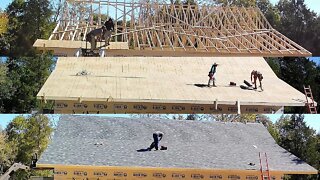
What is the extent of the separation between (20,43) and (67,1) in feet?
18.0

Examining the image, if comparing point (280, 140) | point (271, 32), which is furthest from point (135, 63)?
point (271, 32)

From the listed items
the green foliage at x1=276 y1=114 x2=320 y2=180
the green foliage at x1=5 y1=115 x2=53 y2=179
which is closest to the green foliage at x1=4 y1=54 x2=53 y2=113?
the green foliage at x1=5 y1=115 x2=53 y2=179

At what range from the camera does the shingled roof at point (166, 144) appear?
1095cm

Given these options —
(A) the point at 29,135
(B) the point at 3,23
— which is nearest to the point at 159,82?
(A) the point at 29,135

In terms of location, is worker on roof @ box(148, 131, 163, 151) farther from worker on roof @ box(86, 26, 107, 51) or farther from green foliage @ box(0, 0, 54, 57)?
green foliage @ box(0, 0, 54, 57)

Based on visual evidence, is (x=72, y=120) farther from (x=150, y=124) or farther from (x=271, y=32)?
(x=271, y=32)

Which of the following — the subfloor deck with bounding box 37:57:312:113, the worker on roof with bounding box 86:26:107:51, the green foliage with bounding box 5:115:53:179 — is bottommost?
the green foliage with bounding box 5:115:53:179

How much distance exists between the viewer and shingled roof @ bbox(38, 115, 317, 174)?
10953 mm

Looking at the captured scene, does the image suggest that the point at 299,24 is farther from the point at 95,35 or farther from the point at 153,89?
the point at 153,89

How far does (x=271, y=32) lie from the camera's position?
21.5m

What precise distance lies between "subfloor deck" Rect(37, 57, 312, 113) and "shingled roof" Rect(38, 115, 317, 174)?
0.62 meters

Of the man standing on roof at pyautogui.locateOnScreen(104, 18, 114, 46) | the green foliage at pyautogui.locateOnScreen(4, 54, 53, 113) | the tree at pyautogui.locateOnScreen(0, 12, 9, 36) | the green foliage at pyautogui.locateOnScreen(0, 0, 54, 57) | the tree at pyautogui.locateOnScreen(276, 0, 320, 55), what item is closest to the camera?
the man standing on roof at pyautogui.locateOnScreen(104, 18, 114, 46)

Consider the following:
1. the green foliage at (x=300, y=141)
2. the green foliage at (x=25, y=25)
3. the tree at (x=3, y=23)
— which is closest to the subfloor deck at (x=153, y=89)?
the green foliage at (x=300, y=141)

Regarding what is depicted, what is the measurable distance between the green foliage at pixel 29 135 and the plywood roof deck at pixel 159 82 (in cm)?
470
